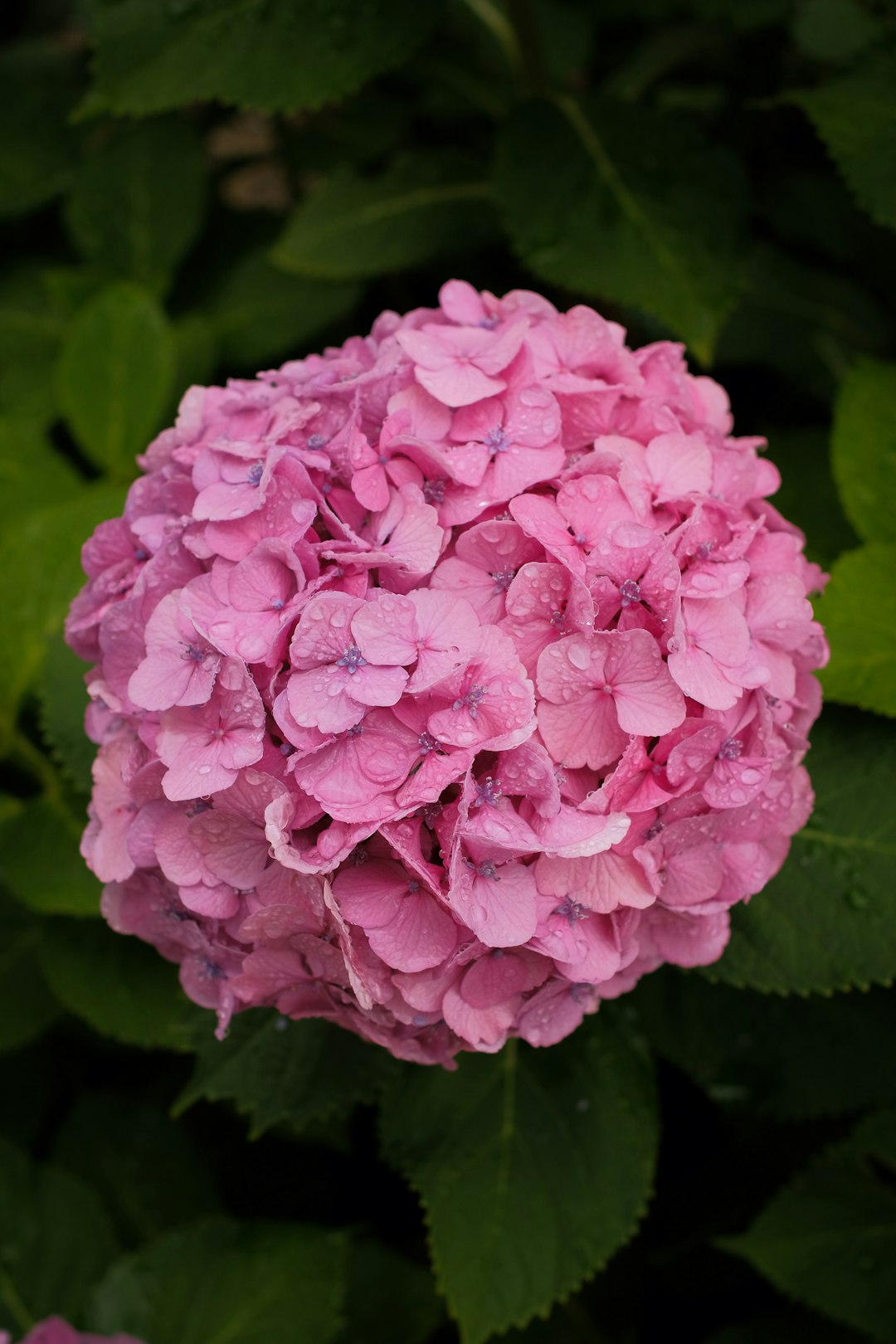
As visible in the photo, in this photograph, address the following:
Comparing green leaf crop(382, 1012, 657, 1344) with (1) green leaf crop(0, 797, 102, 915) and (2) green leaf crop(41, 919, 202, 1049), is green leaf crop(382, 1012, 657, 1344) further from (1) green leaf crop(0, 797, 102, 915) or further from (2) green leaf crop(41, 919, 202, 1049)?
(1) green leaf crop(0, 797, 102, 915)

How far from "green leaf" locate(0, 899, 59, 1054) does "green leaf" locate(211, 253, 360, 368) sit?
3.32 feet

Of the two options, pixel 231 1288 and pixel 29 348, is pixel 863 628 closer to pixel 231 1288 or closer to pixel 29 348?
pixel 231 1288

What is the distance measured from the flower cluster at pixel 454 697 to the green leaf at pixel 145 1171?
0.90 metres

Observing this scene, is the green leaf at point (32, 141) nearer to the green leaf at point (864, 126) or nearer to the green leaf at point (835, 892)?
the green leaf at point (864, 126)

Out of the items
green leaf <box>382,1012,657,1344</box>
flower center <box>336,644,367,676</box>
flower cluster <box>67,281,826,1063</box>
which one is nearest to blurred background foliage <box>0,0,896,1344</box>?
green leaf <box>382,1012,657,1344</box>

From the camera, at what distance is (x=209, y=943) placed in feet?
3.18

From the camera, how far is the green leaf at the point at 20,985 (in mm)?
1630

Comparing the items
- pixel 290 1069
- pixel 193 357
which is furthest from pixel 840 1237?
pixel 193 357

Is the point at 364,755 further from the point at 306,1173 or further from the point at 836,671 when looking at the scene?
the point at 306,1173

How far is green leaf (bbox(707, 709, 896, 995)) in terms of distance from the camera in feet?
3.70

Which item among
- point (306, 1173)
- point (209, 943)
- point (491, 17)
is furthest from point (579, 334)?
point (306, 1173)

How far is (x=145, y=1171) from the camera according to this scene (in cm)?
180

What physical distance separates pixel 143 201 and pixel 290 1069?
1.70 meters

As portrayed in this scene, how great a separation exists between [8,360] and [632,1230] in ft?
6.07
